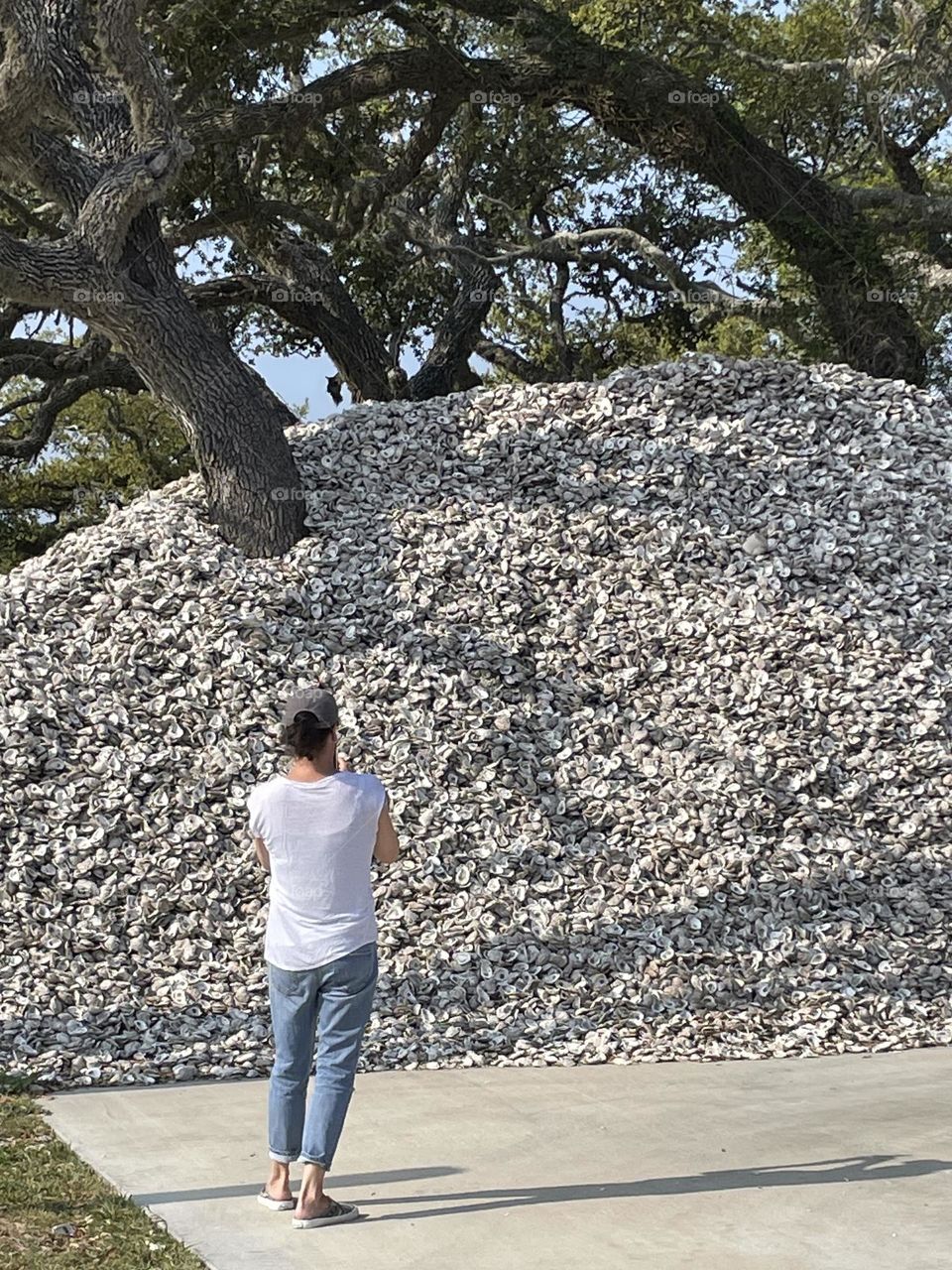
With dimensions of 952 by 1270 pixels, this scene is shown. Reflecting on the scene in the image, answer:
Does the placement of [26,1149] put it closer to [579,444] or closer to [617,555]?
[617,555]

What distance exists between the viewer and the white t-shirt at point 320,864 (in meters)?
3.83

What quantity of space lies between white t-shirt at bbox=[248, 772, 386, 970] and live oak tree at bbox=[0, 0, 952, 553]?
4491mm

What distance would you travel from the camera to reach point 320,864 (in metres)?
3.83

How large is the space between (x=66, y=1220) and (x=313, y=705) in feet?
4.96

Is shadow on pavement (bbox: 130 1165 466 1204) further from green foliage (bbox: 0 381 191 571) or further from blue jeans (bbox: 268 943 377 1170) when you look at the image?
green foliage (bbox: 0 381 191 571)

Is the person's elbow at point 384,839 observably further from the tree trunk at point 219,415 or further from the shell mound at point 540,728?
the tree trunk at point 219,415

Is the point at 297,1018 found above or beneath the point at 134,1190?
above

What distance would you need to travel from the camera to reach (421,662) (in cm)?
739

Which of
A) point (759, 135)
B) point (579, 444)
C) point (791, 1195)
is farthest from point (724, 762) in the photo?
point (759, 135)

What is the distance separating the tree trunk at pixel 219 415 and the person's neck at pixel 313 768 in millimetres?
4390

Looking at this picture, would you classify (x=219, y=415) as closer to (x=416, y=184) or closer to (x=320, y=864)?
(x=320, y=864)

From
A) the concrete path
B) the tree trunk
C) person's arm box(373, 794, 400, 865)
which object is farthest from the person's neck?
the tree trunk

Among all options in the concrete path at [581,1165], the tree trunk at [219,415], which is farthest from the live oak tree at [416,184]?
the concrete path at [581,1165]

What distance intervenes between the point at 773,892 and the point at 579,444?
10.7 ft
